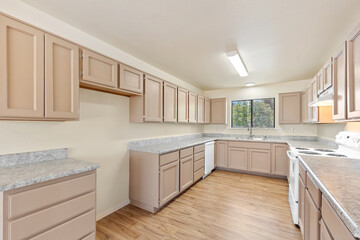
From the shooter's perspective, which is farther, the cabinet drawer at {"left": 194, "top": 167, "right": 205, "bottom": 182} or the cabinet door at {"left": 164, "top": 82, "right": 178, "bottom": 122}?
the cabinet drawer at {"left": 194, "top": 167, "right": 205, "bottom": 182}

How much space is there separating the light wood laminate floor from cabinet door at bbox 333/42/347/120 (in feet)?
4.95

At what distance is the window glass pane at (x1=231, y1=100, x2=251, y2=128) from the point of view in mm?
4793

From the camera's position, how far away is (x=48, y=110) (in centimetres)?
149

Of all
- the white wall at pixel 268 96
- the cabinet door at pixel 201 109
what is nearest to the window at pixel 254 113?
the white wall at pixel 268 96

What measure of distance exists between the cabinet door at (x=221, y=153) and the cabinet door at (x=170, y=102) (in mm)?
1814

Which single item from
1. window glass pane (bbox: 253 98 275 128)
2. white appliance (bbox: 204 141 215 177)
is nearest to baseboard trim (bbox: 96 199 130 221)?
white appliance (bbox: 204 141 215 177)

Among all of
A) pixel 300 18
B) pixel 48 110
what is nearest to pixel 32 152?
pixel 48 110

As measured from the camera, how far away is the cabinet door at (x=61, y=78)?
1493 mm

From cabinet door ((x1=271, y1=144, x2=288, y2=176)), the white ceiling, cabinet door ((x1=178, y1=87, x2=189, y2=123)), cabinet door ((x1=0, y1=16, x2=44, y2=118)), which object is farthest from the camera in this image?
cabinet door ((x1=271, y1=144, x2=288, y2=176))

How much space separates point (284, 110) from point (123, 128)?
3.92 m

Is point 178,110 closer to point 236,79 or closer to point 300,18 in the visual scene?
point 236,79

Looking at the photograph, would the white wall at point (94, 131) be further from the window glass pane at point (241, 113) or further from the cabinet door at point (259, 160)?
the window glass pane at point (241, 113)

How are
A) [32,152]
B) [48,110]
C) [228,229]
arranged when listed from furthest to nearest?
[228,229]
[32,152]
[48,110]

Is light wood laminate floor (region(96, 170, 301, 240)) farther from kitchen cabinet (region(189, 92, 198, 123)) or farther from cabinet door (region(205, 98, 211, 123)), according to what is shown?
cabinet door (region(205, 98, 211, 123))
